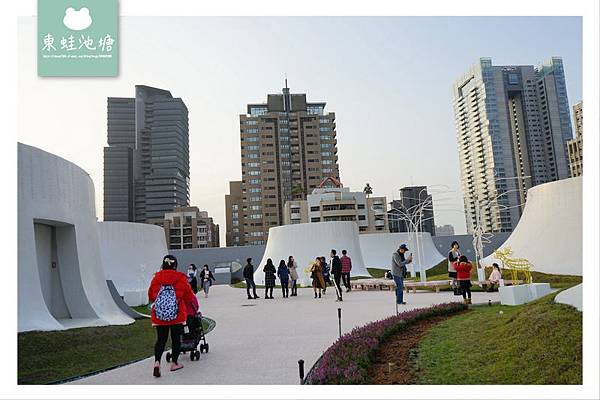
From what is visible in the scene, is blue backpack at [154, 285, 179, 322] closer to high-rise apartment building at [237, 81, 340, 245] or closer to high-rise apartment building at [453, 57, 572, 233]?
high-rise apartment building at [453, 57, 572, 233]

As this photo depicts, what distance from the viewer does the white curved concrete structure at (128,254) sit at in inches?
877

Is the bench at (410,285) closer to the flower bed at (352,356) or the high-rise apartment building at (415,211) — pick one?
the high-rise apartment building at (415,211)

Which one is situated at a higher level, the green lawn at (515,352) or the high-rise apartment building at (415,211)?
the high-rise apartment building at (415,211)

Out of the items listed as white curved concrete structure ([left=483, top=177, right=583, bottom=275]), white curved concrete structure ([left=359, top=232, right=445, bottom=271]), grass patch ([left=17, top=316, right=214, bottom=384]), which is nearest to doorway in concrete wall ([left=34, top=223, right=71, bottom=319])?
grass patch ([left=17, top=316, right=214, bottom=384])

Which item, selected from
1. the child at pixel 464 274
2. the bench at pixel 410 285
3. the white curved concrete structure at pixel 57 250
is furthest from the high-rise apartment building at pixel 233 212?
the child at pixel 464 274

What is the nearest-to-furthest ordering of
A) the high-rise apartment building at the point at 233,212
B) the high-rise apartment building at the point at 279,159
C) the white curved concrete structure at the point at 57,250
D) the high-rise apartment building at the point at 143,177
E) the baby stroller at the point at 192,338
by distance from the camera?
the baby stroller at the point at 192,338 < the white curved concrete structure at the point at 57,250 < the high-rise apartment building at the point at 279,159 < the high-rise apartment building at the point at 233,212 < the high-rise apartment building at the point at 143,177

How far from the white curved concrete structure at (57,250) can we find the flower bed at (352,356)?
4.09 m

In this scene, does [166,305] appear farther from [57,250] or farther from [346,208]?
[346,208]

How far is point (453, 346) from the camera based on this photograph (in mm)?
5523

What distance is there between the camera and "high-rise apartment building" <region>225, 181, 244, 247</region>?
83938mm

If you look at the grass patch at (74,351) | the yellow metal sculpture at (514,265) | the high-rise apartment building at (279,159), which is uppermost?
the high-rise apartment building at (279,159)

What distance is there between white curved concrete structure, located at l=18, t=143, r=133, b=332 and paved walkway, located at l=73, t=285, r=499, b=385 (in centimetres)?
224

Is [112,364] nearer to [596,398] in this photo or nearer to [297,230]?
[596,398]

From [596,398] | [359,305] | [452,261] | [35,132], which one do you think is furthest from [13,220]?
[452,261]
